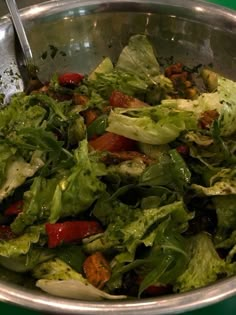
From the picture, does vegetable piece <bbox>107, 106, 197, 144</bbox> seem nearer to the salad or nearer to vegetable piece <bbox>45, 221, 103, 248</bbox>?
the salad

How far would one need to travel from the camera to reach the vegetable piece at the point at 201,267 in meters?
1.02

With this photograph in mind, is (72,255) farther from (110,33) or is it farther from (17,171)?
(110,33)

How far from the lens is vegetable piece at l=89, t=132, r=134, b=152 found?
124 centimetres

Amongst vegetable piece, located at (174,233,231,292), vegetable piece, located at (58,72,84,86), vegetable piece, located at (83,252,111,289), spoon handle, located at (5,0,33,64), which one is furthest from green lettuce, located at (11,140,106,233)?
spoon handle, located at (5,0,33,64)

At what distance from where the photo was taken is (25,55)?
4.99 feet

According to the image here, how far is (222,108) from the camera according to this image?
1.26 m

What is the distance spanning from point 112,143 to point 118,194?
0.15 metres

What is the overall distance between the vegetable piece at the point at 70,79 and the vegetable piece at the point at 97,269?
562 mm

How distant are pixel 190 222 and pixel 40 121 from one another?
1.38 ft

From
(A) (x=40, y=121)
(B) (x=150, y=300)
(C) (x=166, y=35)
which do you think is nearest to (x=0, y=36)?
(A) (x=40, y=121)

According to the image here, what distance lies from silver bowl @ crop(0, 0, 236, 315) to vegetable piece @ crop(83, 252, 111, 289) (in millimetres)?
617

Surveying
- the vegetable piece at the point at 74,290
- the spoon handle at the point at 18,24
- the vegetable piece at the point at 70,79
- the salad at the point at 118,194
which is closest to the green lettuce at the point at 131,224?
the salad at the point at 118,194

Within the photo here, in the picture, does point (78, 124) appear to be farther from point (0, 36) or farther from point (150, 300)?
point (150, 300)

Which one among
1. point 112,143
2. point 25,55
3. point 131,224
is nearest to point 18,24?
point 25,55
